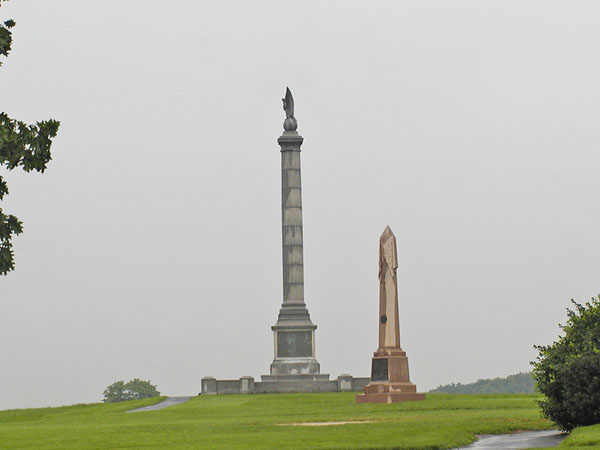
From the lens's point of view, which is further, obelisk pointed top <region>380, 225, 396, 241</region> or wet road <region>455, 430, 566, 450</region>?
obelisk pointed top <region>380, 225, 396, 241</region>

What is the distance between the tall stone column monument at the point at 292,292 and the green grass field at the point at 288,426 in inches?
442

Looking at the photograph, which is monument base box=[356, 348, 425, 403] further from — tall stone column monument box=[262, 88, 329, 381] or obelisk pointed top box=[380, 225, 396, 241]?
tall stone column monument box=[262, 88, 329, 381]

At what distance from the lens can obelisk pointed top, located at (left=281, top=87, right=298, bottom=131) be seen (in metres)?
62.9

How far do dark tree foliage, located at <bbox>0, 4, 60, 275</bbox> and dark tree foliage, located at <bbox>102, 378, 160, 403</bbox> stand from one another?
212 ft

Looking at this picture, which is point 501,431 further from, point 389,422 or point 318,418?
point 318,418

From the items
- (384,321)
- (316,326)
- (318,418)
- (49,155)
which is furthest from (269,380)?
(49,155)

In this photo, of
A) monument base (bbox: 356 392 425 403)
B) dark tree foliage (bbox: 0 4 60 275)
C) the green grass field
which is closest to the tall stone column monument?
the green grass field

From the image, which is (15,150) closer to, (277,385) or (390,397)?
(390,397)

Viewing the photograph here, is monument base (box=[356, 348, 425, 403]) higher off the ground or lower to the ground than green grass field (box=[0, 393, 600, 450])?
higher

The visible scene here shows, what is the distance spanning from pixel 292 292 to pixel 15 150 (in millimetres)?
41582

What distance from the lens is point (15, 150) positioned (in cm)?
2009

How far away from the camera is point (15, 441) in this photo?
2714cm

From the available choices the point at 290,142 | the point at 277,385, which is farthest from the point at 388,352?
the point at 290,142

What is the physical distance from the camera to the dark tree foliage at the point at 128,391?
83.6 m
